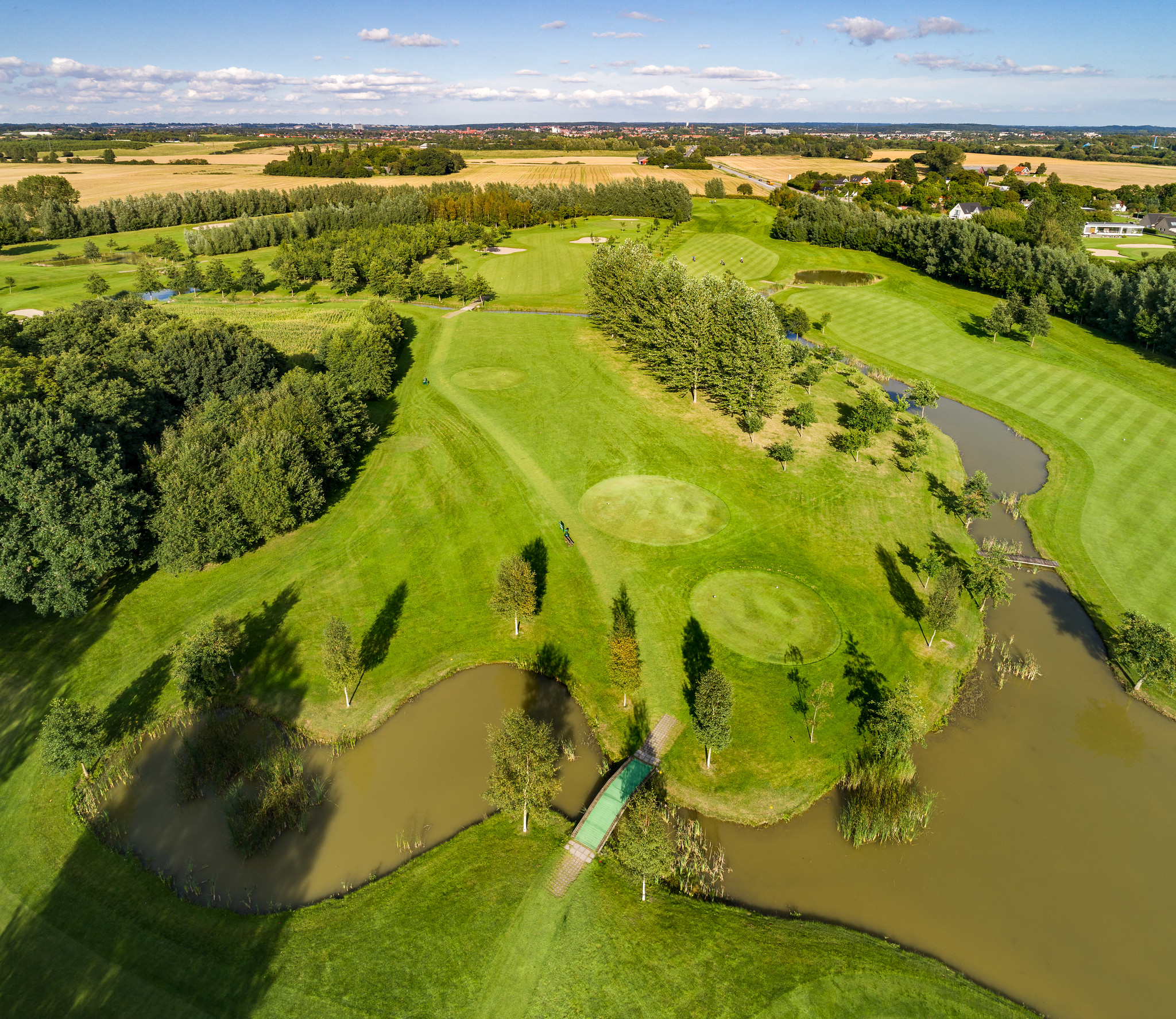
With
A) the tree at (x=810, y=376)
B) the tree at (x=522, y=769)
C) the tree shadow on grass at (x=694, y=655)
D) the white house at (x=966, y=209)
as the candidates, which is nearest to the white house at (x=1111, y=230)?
the white house at (x=966, y=209)

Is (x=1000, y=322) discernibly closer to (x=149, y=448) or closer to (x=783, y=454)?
(x=783, y=454)

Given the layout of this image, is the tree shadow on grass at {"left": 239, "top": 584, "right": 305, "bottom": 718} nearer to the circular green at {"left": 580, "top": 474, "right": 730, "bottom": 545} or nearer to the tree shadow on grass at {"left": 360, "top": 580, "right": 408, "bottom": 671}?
the tree shadow on grass at {"left": 360, "top": 580, "right": 408, "bottom": 671}

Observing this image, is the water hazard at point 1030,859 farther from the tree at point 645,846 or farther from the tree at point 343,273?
the tree at point 343,273

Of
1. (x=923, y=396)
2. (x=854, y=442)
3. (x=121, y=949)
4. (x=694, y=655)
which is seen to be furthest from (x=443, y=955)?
(x=923, y=396)

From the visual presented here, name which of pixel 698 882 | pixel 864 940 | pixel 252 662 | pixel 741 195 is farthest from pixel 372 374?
pixel 741 195

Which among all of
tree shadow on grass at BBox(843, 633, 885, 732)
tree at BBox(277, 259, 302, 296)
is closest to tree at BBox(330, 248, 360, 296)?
tree at BBox(277, 259, 302, 296)

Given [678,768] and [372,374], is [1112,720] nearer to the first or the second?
[678,768]
